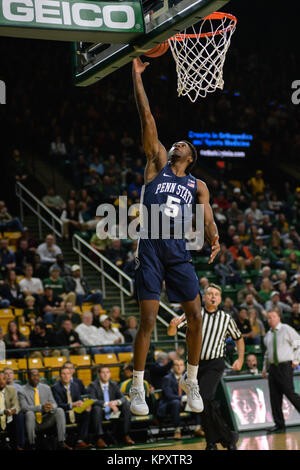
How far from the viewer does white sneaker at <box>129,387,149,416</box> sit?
6059mm

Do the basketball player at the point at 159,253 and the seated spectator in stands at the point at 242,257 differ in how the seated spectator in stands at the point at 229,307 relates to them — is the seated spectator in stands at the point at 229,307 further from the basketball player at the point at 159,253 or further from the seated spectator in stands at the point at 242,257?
the basketball player at the point at 159,253

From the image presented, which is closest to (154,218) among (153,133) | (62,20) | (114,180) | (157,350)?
(153,133)

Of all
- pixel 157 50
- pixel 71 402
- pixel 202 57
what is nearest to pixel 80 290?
pixel 71 402

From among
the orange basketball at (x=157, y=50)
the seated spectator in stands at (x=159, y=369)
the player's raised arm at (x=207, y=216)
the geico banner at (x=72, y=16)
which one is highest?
the geico banner at (x=72, y=16)

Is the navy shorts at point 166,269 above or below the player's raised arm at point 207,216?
below

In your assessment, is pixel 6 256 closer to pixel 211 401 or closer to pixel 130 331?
pixel 130 331

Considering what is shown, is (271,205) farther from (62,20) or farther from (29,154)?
(62,20)

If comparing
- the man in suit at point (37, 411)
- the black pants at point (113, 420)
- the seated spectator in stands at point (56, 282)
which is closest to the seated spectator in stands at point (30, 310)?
the seated spectator in stands at point (56, 282)

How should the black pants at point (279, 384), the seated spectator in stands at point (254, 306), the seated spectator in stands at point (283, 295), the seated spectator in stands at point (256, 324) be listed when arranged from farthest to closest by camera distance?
the seated spectator in stands at point (283, 295)
the seated spectator in stands at point (254, 306)
the seated spectator in stands at point (256, 324)
the black pants at point (279, 384)

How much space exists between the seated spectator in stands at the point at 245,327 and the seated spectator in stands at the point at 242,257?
3238mm

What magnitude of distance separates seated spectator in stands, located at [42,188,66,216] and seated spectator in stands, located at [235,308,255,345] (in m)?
5.49

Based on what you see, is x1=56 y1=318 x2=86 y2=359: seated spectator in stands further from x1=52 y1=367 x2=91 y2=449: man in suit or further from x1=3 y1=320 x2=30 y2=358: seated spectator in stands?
x1=52 y1=367 x2=91 y2=449: man in suit

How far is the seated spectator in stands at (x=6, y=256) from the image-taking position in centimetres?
1535

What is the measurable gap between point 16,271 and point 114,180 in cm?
518
